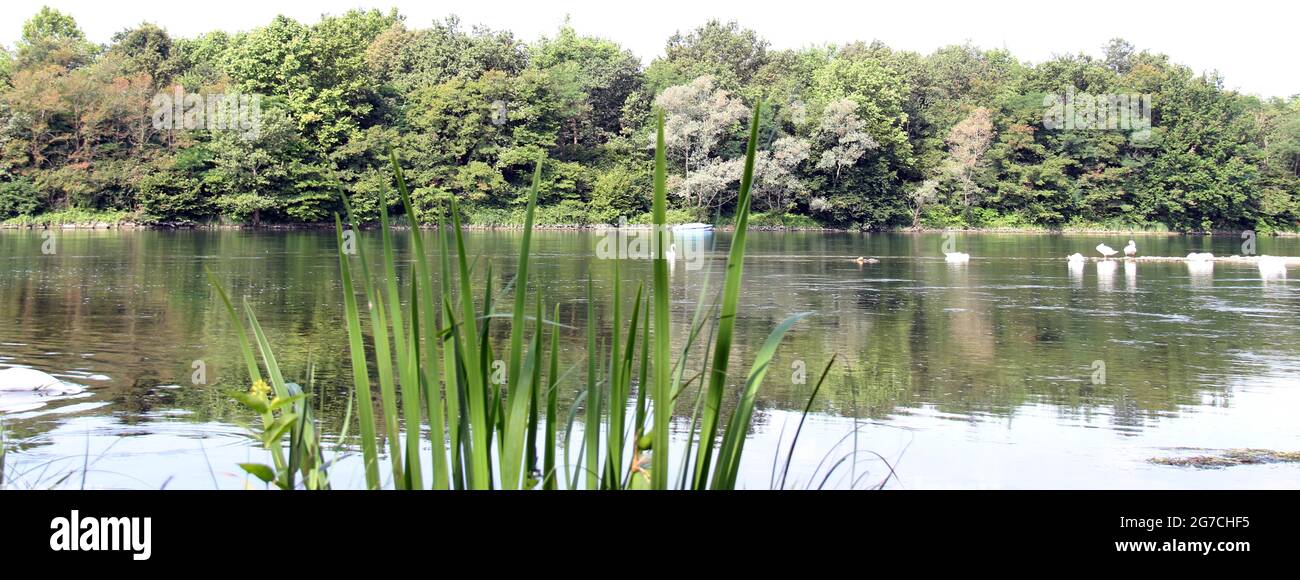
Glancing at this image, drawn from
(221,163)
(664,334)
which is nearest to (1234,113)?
(221,163)

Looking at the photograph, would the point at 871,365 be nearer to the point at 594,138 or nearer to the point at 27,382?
the point at 27,382

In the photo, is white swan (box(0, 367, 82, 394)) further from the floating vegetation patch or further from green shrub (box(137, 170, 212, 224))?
green shrub (box(137, 170, 212, 224))

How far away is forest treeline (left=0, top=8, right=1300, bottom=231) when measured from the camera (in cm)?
4275

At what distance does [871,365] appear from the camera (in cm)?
1048

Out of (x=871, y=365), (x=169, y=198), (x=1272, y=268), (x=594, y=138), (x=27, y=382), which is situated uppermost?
(x=594, y=138)

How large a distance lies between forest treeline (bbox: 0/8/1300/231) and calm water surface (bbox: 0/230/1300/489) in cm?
2135

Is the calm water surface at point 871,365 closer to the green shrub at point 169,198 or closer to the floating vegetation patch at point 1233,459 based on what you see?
the floating vegetation patch at point 1233,459

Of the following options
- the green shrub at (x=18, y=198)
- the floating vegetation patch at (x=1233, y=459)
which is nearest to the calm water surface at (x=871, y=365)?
the floating vegetation patch at (x=1233, y=459)

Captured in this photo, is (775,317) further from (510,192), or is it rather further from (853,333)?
(510,192)

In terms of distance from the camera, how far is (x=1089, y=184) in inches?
1992

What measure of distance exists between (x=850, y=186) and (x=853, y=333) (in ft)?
122

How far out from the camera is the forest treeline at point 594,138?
4275cm

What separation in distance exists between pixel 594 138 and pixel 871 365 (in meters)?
41.7
